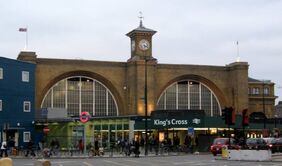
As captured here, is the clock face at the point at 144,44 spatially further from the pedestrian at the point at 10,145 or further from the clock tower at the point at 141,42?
the pedestrian at the point at 10,145

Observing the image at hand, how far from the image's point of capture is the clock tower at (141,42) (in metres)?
85.9

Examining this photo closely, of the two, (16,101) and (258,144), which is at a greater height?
(16,101)

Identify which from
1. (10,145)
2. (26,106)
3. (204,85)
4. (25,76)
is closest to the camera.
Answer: (10,145)

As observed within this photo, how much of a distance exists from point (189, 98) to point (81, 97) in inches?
658

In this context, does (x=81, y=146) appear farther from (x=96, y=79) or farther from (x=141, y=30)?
(x=141, y=30)

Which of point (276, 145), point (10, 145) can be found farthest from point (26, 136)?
point (276, 145)

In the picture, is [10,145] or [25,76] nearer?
[10,145]

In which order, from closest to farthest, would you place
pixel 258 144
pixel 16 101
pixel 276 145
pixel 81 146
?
1. pixel 258 144
2. pixel 276 145
3. pixel 81 146
4. pixel 16 101

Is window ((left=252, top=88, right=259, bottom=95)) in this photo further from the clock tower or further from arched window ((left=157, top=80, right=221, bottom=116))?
the clock tower

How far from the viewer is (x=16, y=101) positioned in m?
63.8

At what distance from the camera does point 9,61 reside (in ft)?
206

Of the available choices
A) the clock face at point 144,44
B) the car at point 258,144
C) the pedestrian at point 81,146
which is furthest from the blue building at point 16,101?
the car at point 258,144

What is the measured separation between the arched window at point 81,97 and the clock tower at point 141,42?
716 cm

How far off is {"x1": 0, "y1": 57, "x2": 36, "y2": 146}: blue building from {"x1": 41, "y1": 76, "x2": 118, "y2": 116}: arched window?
13.3m
